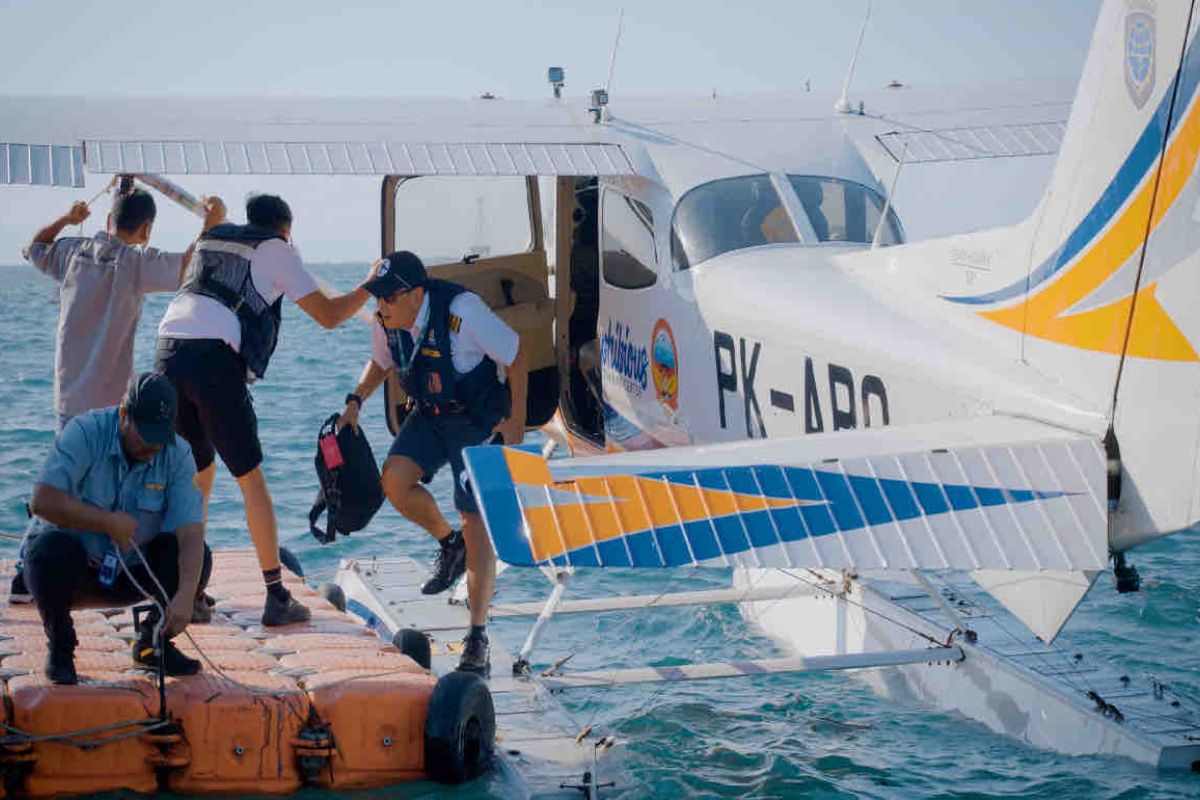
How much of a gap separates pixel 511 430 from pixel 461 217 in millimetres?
3036

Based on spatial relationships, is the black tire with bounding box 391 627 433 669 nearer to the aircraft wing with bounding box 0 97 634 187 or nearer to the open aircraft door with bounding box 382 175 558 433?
the open aircraft door with bounding box 382 175 558 433

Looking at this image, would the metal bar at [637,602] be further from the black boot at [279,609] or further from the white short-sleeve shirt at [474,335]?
the white short-sleeve shirt at [474,335]

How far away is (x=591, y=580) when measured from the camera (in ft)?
36.1

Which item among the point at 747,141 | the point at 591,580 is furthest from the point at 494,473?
the point at 591,580

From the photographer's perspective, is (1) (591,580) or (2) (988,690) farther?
(1) (591,580)

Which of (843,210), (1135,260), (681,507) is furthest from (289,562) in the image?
(1135,260)

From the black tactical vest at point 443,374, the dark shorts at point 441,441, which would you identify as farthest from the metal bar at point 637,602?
the black tactical vest at point 443,374

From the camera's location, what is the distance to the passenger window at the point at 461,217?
9508mm

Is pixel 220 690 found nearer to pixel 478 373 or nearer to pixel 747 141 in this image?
pixel 478 373

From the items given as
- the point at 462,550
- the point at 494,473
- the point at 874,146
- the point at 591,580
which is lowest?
the point at 591,580

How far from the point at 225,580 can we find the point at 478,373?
190 cm

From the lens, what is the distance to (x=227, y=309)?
6809 mm

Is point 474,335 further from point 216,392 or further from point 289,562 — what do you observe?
point 289,562

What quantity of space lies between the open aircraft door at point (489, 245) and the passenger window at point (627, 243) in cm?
73
